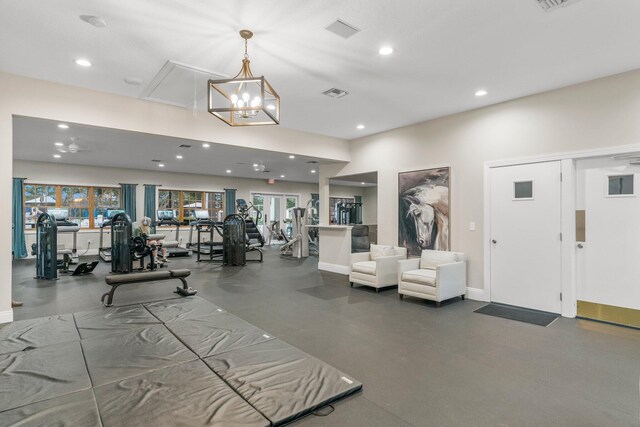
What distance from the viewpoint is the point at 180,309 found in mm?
4133

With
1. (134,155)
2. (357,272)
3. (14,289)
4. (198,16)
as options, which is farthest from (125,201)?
(198,16)

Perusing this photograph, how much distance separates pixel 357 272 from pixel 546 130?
364 centimetres

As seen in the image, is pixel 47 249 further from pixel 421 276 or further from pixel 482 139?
pixel 482 139

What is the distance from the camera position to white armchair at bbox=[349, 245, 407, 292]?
555 centimetres

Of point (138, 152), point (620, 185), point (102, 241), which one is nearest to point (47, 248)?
point (138, 152)

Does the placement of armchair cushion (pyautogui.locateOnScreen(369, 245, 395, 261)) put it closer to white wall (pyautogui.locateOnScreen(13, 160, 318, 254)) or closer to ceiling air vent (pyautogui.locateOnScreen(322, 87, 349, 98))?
ceiling air vent (pyautogui.locateOnScreen(322, 87, 349, 98))

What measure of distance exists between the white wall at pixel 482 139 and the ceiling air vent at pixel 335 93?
2075mm

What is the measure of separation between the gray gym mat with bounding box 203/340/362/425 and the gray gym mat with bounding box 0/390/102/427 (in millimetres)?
817

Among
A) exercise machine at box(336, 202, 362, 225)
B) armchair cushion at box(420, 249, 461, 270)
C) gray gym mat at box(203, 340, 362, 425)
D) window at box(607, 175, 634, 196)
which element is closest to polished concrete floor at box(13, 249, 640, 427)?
gray gym mat at box(203, 340, 362, 425)

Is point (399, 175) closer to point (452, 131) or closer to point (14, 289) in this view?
point (452, 131)

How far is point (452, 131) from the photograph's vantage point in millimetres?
5480

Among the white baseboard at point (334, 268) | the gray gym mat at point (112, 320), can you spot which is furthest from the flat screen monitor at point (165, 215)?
the gray gym mat at point (112, 320)

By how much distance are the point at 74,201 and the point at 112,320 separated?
915cm

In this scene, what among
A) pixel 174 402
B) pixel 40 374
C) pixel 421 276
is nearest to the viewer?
pixel 174 402
